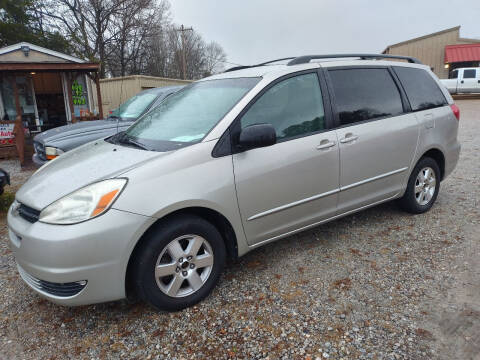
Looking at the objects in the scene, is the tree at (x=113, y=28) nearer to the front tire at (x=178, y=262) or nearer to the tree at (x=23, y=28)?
the tree at (x=23, y=28)

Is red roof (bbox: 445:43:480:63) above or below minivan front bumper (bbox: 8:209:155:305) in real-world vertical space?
above

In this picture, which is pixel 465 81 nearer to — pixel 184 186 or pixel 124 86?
pixel 124 86

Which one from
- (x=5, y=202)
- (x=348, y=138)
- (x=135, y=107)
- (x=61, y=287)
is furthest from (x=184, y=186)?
(x=135, y=107)

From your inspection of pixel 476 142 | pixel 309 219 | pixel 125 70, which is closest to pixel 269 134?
pixel 309 219

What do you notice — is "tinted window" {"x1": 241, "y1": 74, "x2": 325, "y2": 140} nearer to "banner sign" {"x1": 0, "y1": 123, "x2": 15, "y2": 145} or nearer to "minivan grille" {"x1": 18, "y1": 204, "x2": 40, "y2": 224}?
"minivan grille" {"x1": 18, "y1": 204, "x2": 40, "y2": 224}

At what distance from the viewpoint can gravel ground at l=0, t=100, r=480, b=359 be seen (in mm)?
2199

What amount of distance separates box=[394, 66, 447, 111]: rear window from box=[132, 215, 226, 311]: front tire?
2.73m

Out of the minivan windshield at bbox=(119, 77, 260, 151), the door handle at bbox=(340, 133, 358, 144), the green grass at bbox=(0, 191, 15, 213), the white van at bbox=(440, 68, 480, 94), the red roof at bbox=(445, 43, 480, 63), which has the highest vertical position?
the red roof at bbox=(445, 43, 480, 63)

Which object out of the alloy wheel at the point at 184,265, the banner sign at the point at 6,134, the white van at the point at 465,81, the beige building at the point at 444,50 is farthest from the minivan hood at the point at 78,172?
the beige building at the point at 444,50

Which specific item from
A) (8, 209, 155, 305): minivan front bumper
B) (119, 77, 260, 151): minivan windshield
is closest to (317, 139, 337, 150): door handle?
(119, 77, 260, 151): minivan windshield

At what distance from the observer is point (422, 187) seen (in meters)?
4.09

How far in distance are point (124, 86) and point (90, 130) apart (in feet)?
41.3

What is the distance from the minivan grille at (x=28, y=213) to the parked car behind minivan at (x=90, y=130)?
274 centimetres

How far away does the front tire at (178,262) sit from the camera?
233 cm
